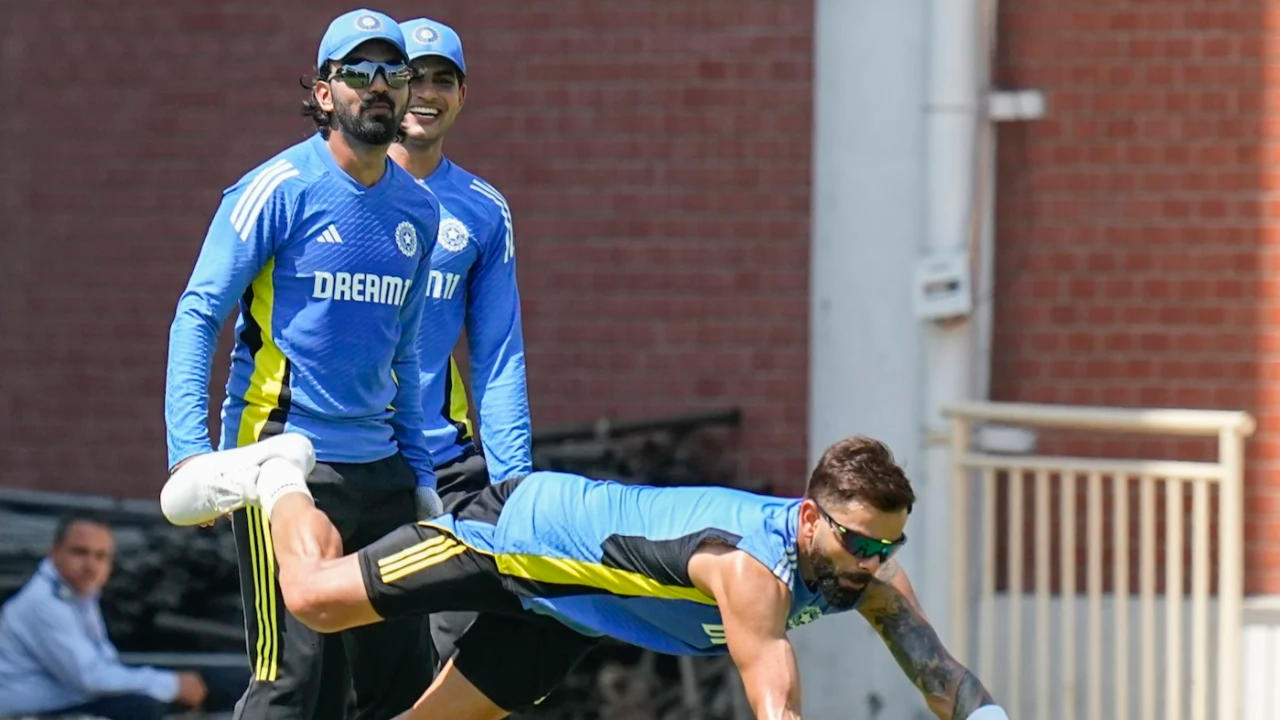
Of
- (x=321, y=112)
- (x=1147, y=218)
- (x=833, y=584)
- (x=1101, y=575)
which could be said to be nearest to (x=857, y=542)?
(x=833, y=584)

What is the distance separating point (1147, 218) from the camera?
7.45 meters

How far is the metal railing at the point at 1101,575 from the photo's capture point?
670 cm

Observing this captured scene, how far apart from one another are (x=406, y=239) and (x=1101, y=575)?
10.6ft

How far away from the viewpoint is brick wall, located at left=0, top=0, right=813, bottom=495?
7.72 meters

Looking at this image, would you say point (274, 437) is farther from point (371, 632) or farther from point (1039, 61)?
point (1039, 61)

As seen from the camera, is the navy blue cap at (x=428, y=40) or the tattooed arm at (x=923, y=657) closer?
the tattooed arm at (x=923, y=657)

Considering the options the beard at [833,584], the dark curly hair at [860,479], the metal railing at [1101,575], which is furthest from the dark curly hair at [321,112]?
the metal railing at [1101,575]

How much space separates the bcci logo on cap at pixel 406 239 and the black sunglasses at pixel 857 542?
1.08 m

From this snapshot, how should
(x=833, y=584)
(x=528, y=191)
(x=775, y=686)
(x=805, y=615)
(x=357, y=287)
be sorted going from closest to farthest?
(x=775, y=686), (x=833, y=584), (x=805, y=615), (x=357, y=287), (x=528, y=191)

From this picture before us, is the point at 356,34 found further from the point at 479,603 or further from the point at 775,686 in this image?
the point at 775,686

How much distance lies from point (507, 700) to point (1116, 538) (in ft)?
8.23

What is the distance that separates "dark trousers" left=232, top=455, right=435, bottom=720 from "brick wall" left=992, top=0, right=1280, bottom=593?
3.08 m

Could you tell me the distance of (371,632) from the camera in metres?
5.05

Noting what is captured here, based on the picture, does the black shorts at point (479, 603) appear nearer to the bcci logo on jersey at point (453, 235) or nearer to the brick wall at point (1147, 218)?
the bcci logo on jersey at point (453, 235)
